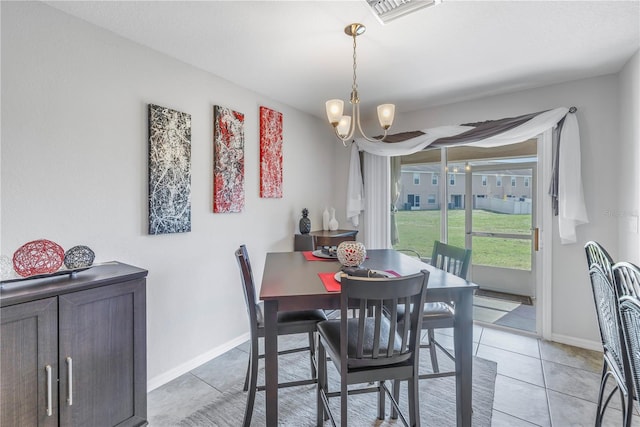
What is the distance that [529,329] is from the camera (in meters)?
3.18

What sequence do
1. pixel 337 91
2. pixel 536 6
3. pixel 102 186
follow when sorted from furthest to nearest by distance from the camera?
pixel 337 91 < pixel 102 186 < pixel 536 6

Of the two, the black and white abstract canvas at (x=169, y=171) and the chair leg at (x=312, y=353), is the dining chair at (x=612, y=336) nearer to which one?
the chair leg at (x=312, y=353)

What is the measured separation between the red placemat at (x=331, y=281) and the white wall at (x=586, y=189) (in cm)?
216

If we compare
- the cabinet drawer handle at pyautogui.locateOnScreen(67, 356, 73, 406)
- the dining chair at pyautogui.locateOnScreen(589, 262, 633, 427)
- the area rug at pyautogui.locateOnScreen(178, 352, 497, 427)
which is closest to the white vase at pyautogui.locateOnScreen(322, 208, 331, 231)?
the area rug at pyautogui.locateOnScreen(178, 352, 497, 427)

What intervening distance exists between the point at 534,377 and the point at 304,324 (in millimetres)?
1903

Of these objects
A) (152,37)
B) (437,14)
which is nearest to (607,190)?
(437,14)

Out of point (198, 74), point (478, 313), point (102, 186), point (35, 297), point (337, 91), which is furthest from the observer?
point (478, 313)

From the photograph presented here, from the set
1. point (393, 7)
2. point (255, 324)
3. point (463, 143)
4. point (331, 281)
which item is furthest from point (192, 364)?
point (463, 143)

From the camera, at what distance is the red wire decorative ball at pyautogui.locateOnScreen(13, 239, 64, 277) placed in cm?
148

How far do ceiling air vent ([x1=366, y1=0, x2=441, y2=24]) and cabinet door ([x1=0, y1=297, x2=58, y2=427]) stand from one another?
2.24 m

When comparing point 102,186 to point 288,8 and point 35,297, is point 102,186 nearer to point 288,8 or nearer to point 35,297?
point 35,297

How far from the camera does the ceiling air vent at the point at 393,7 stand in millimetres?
1661

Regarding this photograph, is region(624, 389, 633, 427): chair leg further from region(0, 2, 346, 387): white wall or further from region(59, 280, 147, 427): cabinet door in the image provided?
region(0, 2, 346, 387): white wall

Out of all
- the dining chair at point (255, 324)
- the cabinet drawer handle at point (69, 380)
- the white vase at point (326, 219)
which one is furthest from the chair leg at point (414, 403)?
the white vase at point (326, 219)
